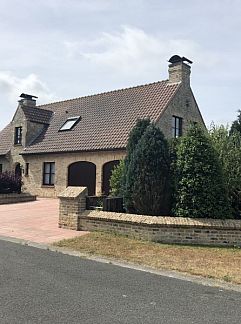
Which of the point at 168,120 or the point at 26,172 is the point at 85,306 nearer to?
the point at 168,120

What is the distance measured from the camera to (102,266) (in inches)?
306

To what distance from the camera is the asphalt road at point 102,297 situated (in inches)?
188

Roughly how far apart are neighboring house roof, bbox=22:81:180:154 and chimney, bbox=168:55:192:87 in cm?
47

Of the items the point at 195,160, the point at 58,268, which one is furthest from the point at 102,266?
the point at 195,160

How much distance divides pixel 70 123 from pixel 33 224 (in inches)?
531

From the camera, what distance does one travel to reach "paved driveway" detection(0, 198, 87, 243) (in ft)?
36.5

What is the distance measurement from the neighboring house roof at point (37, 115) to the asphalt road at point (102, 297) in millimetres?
20734

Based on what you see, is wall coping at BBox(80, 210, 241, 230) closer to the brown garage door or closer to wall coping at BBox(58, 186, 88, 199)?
wall coping at BBox(58, 186, 88, 199)

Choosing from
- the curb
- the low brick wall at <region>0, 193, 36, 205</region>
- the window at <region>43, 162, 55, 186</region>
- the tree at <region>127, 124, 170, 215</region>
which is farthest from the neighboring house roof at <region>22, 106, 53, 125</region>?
the curb

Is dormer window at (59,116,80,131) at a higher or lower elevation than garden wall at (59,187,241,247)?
higher

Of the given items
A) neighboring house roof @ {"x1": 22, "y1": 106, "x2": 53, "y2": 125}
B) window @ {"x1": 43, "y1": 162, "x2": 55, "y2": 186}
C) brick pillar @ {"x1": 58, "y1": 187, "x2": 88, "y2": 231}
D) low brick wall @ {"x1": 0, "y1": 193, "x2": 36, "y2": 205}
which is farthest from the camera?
neighboring house roof @ {"x1": 22, "y1": 106, "x2": 53, "y2": 125}

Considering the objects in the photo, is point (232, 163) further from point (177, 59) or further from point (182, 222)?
point (177, 59)

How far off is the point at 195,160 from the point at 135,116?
38.1 ft

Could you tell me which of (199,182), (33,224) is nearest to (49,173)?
(33,224)
